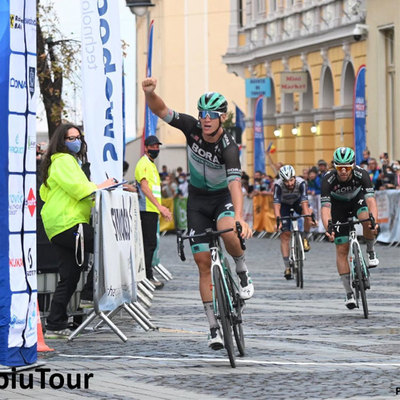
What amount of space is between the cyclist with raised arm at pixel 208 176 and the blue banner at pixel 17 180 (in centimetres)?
133

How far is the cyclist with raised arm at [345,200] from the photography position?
16.1 meters

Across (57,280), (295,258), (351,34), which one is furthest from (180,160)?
(57,280)

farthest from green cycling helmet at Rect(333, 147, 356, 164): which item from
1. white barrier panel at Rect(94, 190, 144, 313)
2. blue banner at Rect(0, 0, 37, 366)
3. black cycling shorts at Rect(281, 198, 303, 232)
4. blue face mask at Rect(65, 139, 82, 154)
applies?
black cycling shorts at Rect(281, 198, 303, 232)

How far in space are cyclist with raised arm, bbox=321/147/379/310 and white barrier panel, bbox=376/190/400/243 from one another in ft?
51.2

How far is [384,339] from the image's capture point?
43.3 feet

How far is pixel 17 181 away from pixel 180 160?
79383 mm

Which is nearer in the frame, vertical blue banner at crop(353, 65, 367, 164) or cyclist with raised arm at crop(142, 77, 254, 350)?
cyclist with raised arm at crop(142, 77, 254, 350)

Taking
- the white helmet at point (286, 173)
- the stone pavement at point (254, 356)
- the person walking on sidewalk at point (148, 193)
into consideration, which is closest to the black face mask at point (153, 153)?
the person walking on sidewalk at point (148, 193)

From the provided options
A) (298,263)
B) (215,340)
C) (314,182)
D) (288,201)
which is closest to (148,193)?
(298,263)

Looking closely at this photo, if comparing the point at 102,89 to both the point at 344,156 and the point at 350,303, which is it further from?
the point at 350,303

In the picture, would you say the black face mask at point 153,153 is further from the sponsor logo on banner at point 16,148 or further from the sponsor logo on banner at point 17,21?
the sponsor logo on banner at point 17,21

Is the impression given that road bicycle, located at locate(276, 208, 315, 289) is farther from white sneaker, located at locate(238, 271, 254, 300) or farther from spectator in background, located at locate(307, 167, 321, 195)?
spectator in background, located at locate(307, 167, 321, 195)

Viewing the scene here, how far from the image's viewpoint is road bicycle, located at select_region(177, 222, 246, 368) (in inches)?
443

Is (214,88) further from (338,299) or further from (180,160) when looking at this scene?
(338,299)
